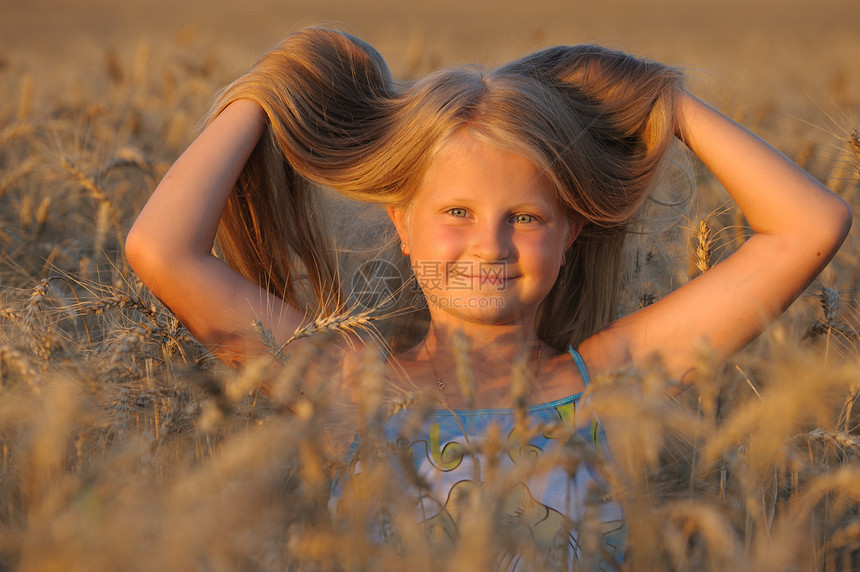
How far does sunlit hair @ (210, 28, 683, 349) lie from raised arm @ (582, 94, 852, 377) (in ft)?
0.57

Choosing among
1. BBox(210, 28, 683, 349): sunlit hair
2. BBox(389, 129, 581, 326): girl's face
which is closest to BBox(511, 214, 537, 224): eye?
BBox(389, 129, 581, 326): girl's face

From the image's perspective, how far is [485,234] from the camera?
157 cm

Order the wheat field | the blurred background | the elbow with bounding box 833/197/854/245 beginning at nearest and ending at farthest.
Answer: the wheat field
the elbow with bounding box 833/197/854/245
the blurred background

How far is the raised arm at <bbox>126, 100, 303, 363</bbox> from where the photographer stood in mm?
1626

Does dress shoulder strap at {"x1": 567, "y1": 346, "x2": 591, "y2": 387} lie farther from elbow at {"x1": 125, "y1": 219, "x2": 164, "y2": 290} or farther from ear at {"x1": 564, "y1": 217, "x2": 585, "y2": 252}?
elbow at {"x1": 125, "y1": 219, "x2": 164, "y2": 290}

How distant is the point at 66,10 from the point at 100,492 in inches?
1074

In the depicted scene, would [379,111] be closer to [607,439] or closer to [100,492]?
[607,439]

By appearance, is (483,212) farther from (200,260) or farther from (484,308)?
(200,260)

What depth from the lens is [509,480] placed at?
0.88m

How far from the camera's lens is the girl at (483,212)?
1624 mm

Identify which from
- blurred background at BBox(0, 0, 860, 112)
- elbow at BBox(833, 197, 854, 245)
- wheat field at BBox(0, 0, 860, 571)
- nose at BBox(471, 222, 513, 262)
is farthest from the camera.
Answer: blurred background at BBox(0, 0, 860, 112)

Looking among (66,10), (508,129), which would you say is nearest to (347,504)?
(508,129)

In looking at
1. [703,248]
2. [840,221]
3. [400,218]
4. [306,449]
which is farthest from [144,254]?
[840,221]

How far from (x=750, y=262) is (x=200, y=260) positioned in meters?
1.13
